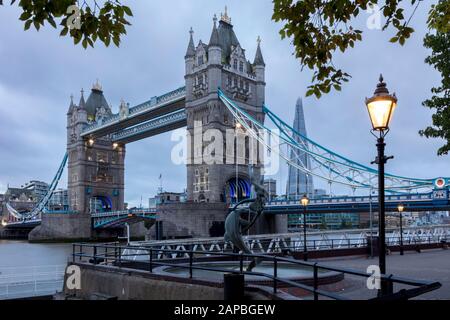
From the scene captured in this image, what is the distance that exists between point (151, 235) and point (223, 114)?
22.1 m

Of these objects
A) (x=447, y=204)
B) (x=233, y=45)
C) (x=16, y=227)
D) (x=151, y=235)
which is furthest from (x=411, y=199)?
(x=16, y=227)

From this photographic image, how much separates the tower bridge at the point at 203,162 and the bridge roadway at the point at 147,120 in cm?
18

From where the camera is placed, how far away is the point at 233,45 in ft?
213

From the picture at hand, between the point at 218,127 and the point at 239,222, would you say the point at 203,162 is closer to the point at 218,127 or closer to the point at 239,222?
the point at 218,127

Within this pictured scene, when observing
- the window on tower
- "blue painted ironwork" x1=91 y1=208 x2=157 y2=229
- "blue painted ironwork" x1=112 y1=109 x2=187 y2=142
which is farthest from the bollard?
"blue painted ironwork" x1=112 y1=109 x2=187 y2=142

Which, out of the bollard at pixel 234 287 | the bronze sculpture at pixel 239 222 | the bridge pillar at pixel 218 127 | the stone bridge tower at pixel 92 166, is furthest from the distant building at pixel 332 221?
the bollard at pixel 234 287

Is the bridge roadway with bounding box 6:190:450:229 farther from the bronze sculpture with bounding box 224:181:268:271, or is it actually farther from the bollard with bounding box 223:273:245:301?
the bollard with bounding box 223:273:245:301

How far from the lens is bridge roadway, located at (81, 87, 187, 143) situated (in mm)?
67562

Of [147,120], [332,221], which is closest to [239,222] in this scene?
[147,120]

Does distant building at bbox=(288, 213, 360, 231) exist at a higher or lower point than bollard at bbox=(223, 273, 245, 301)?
lower

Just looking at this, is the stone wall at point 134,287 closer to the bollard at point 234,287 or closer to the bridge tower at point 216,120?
the bollard at point 234,287

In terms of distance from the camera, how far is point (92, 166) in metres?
91.5

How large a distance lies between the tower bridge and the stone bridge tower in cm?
20
